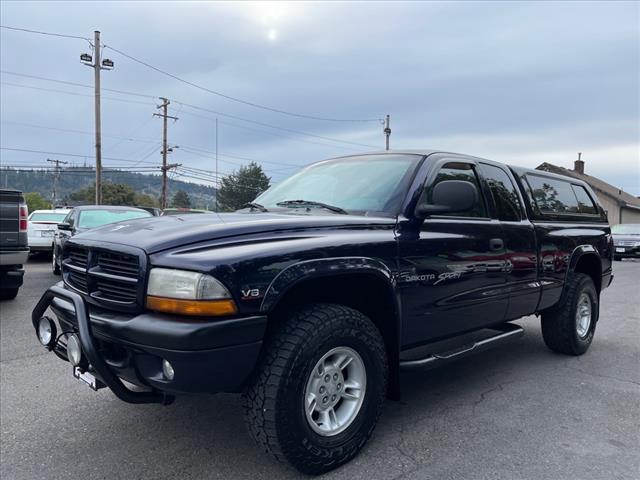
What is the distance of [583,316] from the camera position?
5.42 meters

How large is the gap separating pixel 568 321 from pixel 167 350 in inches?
164

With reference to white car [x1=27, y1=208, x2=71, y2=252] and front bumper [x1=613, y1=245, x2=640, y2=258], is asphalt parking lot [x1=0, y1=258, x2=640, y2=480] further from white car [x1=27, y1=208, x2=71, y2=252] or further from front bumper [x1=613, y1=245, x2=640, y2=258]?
front bumper [x1=613, y1=245, x2=640, y2=258]

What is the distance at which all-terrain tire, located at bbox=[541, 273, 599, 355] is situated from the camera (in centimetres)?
507

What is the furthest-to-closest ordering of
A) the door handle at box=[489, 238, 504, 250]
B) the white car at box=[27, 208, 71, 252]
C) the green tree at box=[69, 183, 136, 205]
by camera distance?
the green tree at box=[69, 183, 136, 205] < the white car at box=[27, 208, 71, 252] < the door handle at box=[489, 238, 504, 250]

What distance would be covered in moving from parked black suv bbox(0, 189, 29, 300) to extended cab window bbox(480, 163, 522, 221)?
234 inches

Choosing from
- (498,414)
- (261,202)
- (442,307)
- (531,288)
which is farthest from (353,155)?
(498,414)

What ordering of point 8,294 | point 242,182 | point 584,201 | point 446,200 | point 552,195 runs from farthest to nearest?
1. point 242,182
2. point 8,294
3. point 584,201
4. point 552,195
5. point 446,200

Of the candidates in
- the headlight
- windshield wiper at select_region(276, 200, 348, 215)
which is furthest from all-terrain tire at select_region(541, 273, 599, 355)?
the headlight

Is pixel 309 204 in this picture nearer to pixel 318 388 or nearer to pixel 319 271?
pixel 319 271

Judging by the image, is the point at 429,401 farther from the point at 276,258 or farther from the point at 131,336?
the point at 131,336

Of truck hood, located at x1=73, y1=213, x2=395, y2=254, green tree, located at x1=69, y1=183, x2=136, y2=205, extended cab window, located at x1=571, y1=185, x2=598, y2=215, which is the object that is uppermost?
green tree, located at x1=69, y1=183, x2=136, y2=205

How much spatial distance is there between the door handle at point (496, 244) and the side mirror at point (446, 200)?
68cm

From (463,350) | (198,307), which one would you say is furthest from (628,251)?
(198,307)

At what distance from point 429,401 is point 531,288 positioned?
138 centimetres
